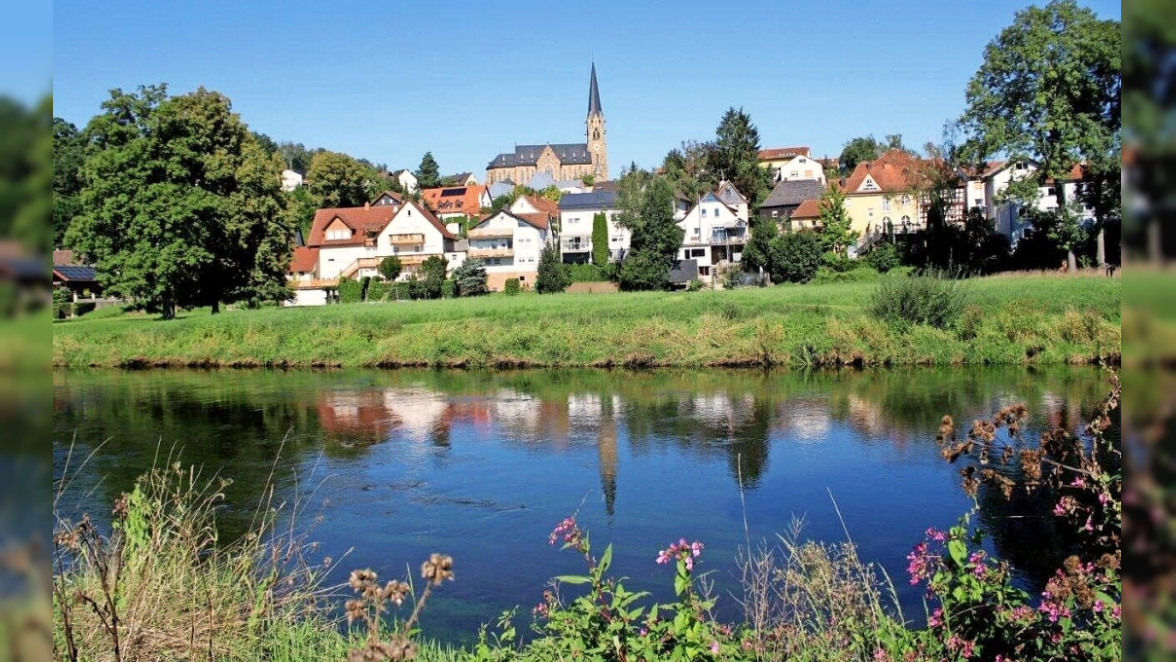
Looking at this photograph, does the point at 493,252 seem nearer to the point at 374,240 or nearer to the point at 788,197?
the point at 374,240

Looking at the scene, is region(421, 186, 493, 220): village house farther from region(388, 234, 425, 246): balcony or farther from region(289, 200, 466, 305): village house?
region(388, 234, 425, 246): balcony

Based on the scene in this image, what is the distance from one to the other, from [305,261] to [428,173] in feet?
169

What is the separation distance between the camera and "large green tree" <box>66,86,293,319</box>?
3506cm

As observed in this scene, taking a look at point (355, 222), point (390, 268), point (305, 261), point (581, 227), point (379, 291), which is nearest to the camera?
point (379, 291)

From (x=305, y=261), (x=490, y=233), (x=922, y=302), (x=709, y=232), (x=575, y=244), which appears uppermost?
(x=490, y=233)

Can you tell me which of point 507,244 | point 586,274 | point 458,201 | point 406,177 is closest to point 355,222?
point 507,244

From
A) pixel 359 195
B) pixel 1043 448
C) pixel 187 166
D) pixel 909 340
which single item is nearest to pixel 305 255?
pixel 359 195

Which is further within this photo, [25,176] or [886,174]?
[886,174]

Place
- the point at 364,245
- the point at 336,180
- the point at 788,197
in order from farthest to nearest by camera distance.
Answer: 1. the point at 336,180
2. the point at 788,197
3. the point at 364,245

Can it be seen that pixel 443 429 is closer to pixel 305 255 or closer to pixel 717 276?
pixel 717 276

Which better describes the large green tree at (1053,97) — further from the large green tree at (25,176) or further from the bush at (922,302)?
the large green tree at (25,176)

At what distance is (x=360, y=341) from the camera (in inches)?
1291

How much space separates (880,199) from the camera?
197 feet

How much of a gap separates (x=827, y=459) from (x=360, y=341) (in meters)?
21.7
